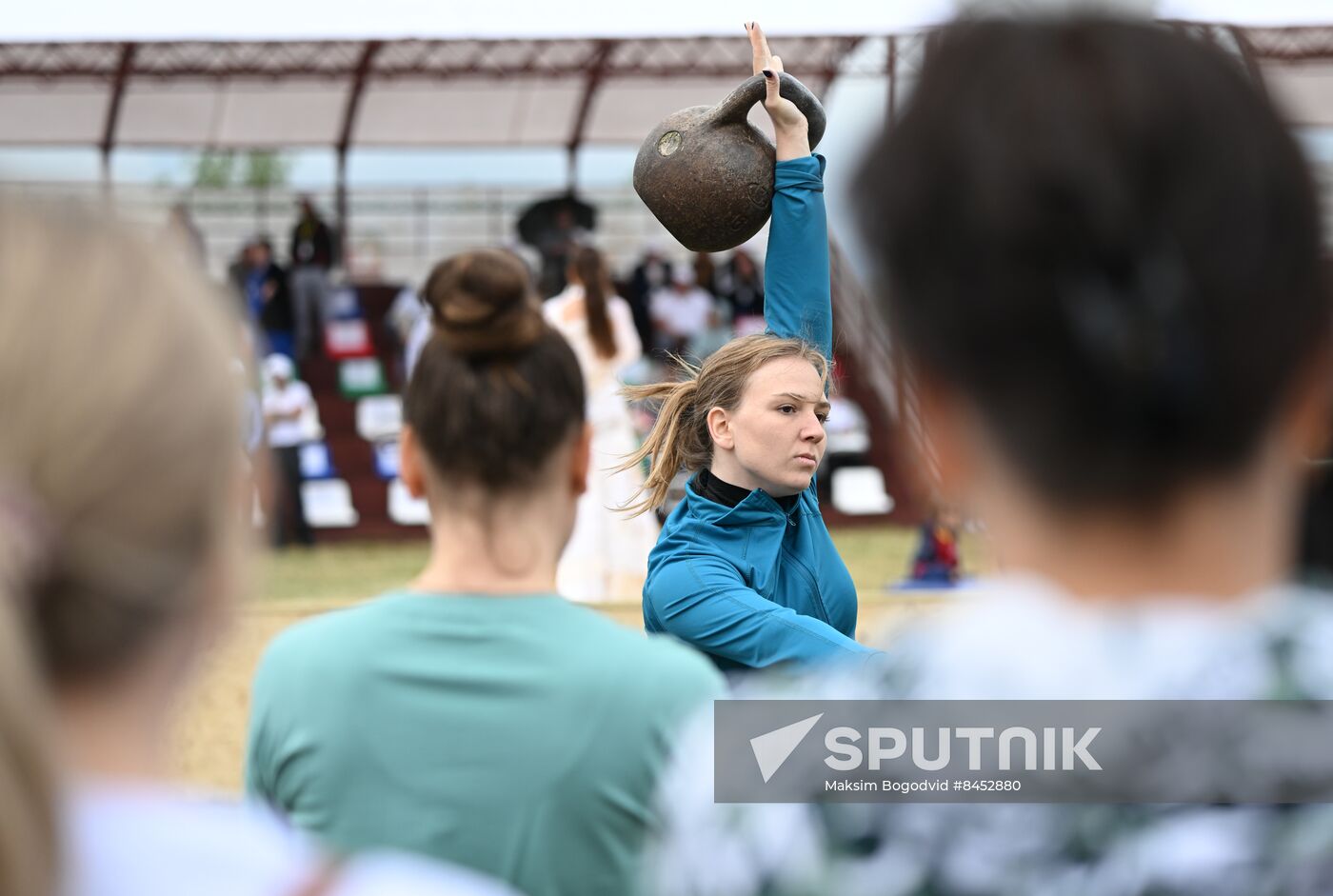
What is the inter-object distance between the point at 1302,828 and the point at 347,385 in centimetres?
1826

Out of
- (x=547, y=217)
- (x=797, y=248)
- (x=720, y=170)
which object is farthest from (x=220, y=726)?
(x=547, y=217)

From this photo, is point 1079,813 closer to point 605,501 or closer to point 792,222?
point 792,222

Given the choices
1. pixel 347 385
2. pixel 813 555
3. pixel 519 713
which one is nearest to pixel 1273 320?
pixel 519 713

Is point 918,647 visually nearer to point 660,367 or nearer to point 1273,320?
point 1273,320

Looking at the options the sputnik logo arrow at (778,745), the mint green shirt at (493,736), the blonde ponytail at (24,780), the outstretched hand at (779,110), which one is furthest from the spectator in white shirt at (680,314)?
the blonde ponytail at (24,780)

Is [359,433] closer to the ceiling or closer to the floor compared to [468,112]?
closer to the floor

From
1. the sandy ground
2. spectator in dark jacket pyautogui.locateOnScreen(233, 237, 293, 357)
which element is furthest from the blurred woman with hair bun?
spectator in dark jacket pyautogui.locateOnScreen(233, 237, 293, 357)

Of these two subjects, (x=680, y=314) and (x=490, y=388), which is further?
(x=680, y=314)

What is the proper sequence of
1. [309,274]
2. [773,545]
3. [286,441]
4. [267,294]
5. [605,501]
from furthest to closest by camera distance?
1. [309,274]
2. [267,294]
3. [286,441]
4. [605,501]
5. [773,545]

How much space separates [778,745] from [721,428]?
2.19 meters

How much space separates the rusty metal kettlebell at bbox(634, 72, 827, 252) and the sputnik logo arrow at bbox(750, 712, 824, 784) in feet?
7.35

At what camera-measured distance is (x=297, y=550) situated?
14734 mm

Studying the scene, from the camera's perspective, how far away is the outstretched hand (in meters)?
3.16

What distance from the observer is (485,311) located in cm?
177
